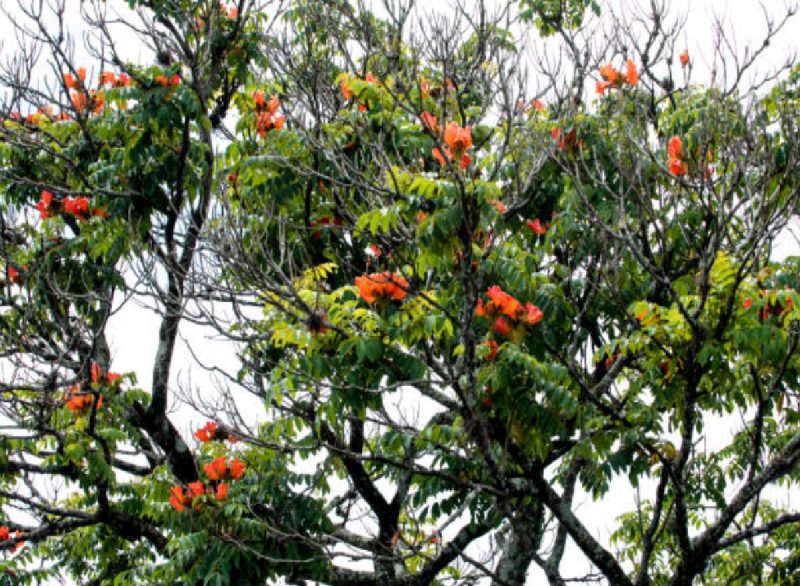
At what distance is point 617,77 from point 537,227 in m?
1.13

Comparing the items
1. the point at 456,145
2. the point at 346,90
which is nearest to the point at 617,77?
the point at 346,90

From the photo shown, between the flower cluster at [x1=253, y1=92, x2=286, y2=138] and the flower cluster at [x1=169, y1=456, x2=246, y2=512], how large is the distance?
2351mm

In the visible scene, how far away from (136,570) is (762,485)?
13.3ft

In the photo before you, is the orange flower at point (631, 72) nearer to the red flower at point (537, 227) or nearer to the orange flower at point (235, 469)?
the red flower at point (537, 227)

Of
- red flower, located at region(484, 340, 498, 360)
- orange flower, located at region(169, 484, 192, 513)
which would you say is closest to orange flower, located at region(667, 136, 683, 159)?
red flower, located at region(484, 340, 498, 360)

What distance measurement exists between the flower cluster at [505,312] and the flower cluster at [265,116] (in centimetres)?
302

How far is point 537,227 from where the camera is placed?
6258 mm

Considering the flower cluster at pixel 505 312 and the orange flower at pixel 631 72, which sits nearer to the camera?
the flower cluster at pixel 505 312

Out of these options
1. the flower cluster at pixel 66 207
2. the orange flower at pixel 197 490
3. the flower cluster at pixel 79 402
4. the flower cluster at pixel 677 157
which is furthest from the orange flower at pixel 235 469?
the flower cluster at pixel 677 157

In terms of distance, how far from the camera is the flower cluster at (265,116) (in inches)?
281

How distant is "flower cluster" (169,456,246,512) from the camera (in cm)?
650

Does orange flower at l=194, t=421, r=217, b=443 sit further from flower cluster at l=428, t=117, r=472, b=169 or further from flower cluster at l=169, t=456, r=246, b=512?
flower cluster at l=428, t=117, r=472, b=169

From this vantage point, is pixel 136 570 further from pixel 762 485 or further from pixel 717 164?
pixel 717 164

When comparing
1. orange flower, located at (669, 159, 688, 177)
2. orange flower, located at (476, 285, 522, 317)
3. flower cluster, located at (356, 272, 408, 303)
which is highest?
orange flower, located at (669, 159, 688, 177)
